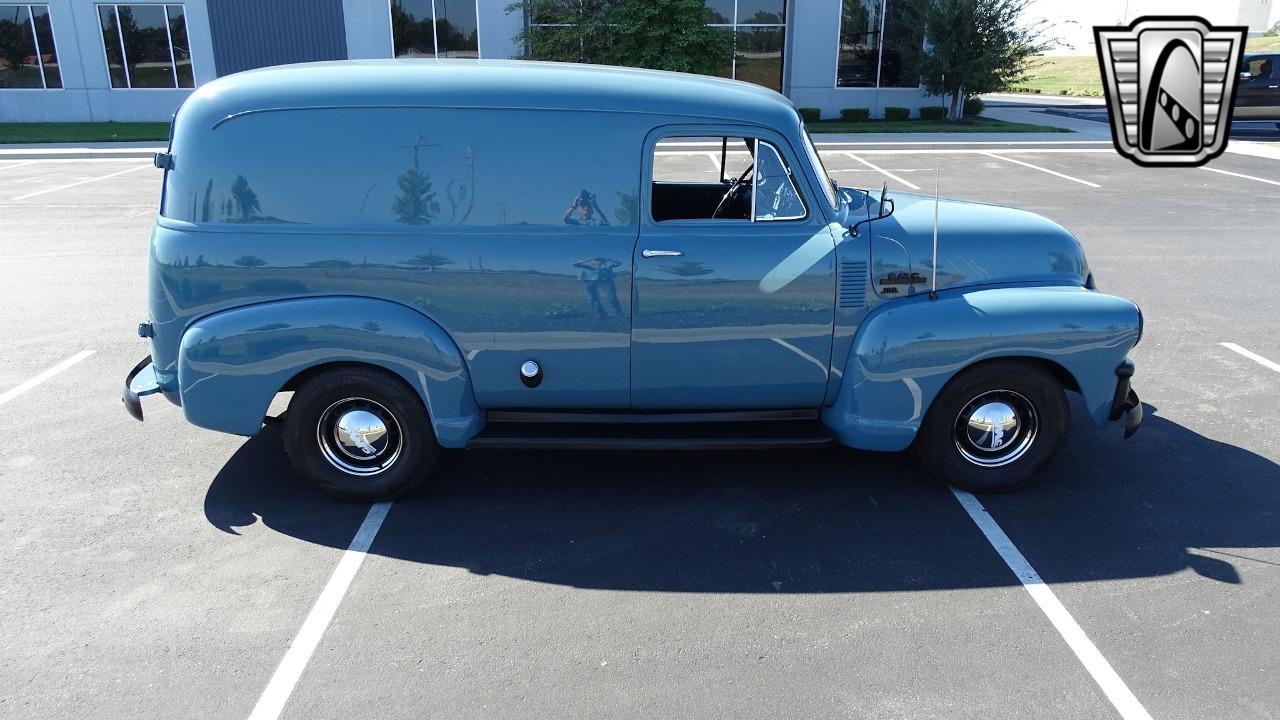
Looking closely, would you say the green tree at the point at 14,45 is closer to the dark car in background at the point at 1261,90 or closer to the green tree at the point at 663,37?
the green tree at the point at 663,37

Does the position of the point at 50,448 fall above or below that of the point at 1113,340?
below

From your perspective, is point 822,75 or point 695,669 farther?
point 822,75

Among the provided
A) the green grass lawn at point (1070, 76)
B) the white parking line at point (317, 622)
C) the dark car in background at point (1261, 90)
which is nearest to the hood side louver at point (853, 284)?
the white parking line at point (317, 622)

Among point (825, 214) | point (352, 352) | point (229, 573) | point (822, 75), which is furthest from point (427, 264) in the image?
point (822, 75)

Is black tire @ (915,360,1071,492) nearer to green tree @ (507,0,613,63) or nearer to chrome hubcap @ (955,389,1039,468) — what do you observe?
chrome hubcap @ (955,389,1039,468)

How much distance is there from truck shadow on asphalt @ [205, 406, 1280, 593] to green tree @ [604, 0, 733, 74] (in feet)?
55.1

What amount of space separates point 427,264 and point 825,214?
6.81ft

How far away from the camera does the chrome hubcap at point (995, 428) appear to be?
489 cm

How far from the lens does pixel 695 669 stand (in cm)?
359

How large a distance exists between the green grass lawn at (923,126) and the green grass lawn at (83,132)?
15.9 meters

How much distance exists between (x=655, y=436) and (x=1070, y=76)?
52.8m

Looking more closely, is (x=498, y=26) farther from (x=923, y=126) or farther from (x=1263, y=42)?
(x=1263, y=42)

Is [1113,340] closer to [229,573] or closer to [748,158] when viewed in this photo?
[748,158]

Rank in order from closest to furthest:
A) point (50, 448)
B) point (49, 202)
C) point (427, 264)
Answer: point (427, 264)
point (50, 448)
point (49, 202)
